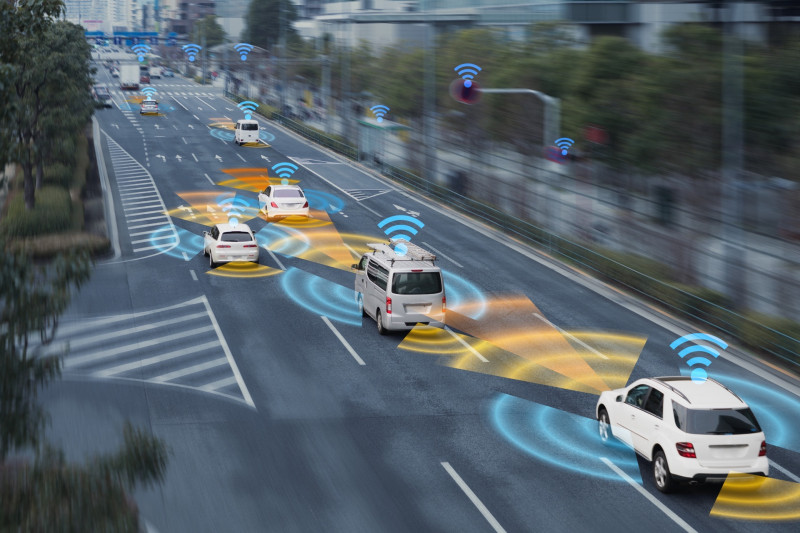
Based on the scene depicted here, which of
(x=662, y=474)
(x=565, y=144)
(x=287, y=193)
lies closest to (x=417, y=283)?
(x=662, y=474)

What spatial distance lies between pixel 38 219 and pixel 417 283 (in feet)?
59.0

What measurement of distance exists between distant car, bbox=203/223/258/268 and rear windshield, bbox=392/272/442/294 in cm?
987

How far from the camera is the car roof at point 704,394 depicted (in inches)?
643

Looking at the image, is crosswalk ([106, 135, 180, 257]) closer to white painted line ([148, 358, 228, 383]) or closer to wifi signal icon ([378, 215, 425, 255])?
wifi signal icon ([378, 215, 425, 255])

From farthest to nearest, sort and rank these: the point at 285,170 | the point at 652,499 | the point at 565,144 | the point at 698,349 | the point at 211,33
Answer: the point at 211,33 < the point at 285,170 < the point at 565,144 < the point at 698,349 < the point at 652,499

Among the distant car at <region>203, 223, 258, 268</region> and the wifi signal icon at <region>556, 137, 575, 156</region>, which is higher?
the wifi signal icon at <region>556, 137, 575, 156</region>

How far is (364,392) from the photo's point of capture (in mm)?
21891

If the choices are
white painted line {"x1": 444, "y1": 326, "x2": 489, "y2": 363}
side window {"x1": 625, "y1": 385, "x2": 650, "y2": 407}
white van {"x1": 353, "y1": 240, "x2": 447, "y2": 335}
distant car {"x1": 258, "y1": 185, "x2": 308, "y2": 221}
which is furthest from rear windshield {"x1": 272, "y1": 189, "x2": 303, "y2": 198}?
side window {"x1": 625, "y1": 385, "x2": 650, "y2": 407}

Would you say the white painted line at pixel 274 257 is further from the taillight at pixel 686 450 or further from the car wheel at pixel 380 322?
the taillight at pixel 686 450

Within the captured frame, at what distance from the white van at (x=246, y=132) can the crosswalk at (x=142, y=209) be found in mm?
9528

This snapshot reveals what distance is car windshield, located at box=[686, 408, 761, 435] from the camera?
16.1 m

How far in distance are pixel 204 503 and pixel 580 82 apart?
35284 mm

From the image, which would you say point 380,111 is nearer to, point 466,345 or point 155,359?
point 466,345

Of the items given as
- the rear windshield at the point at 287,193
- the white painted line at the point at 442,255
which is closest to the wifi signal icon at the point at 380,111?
the rear windshield at the point at 287,193
